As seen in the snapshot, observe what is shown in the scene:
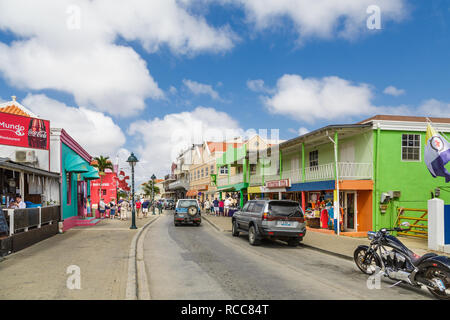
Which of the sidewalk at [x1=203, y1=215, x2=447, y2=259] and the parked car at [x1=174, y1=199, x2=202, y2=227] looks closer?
the sidewalk at [x1=203, y1=215, x2=447, y2=259]

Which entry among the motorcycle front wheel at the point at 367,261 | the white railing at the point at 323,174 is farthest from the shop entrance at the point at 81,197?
the motorcycle front wheel at the point at 367,261

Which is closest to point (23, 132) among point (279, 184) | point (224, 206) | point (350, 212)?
point (279, 184)

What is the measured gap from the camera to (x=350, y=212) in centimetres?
1878

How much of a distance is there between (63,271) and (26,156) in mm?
9855

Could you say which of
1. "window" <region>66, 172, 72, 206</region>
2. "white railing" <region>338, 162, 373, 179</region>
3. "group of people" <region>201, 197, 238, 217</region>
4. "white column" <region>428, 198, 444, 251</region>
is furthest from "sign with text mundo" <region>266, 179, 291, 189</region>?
"window" <region>66, 172, 72, 206</region>

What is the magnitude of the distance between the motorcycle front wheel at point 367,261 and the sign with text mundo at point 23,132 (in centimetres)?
1445

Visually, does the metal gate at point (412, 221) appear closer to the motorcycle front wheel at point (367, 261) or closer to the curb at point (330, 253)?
the curb at point (330, 253)

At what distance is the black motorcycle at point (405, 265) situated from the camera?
617 centimetres

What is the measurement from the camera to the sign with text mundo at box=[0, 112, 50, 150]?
49.6 ft

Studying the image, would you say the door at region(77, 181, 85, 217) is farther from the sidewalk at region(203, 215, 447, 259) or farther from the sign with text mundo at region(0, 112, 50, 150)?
the sidewalk at region(203, 215, 447, 259)

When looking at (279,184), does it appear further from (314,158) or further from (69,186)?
(69,186)

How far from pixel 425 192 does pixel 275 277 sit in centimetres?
1333

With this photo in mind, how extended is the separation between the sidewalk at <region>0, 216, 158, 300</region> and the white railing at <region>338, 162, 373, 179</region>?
1115cm
